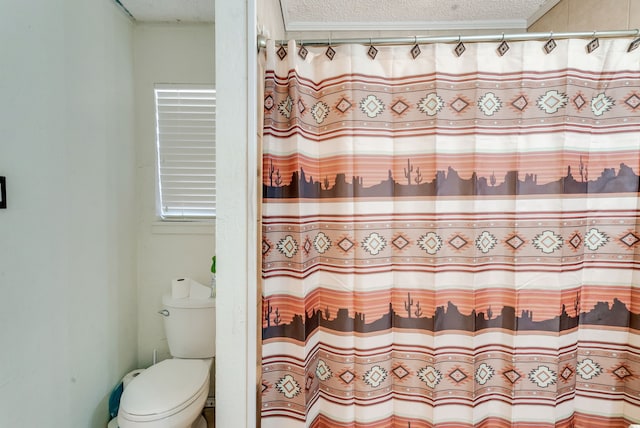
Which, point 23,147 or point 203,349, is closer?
point 23,147

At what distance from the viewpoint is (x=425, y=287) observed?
1083 millimetres

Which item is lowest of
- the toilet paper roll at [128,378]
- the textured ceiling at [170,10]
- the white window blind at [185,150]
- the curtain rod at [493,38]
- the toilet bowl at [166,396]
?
the toilet paper roll at [128,378]

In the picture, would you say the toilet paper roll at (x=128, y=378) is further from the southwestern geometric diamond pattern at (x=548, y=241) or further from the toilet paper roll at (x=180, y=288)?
the southwestern geometric diamond pattern at (x=548, y=241)

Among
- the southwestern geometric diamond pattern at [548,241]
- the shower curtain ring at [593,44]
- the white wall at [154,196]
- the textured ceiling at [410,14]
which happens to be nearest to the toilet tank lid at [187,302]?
the white wall at [154,196]

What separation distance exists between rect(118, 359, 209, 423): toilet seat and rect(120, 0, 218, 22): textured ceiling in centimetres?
190

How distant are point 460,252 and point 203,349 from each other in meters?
1.42

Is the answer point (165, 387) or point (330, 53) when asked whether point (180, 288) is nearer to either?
point (165, 387)

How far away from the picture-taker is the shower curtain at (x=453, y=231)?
1.04m

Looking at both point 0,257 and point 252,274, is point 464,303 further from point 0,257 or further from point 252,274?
point 0,257

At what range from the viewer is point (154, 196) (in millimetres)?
1712

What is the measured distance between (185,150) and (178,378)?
4.08ft

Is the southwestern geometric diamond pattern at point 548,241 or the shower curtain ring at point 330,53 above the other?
the shower curtain ring at point 330,53

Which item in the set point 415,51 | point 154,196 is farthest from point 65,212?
point 415,51

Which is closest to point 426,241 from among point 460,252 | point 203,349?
point 460,252
